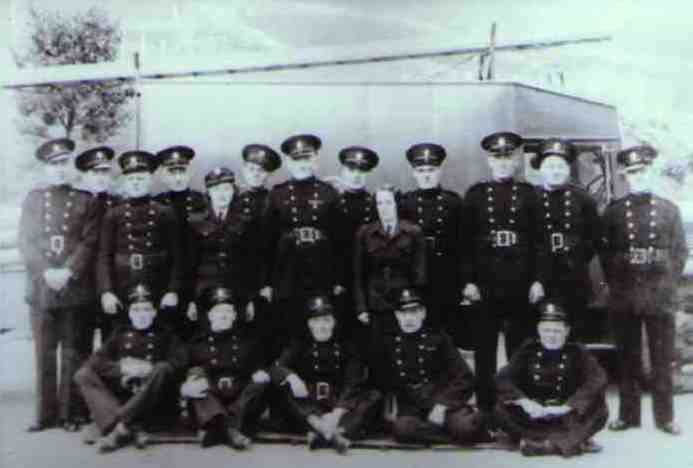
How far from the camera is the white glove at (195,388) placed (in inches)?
121

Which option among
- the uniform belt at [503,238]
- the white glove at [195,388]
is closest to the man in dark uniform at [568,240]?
the uniform belt at [503,238]

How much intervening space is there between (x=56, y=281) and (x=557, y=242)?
6.75ft

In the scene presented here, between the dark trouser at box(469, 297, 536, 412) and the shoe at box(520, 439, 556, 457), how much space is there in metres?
0.39

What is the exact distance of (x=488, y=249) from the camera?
3197 millimetres

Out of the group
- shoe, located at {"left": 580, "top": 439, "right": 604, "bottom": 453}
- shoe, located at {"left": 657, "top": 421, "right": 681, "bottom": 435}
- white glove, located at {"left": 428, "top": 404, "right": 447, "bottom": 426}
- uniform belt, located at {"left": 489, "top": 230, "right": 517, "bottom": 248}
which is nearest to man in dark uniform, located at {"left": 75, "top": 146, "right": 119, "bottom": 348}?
white glove, located at {"left": 428, "top": 404, "right": 447, "bottom": 426}

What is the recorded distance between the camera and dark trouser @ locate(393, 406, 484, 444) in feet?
9.59

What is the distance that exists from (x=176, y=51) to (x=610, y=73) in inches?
81.4

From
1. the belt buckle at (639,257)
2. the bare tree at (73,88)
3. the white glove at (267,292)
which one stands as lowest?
the white glove at (267,292)

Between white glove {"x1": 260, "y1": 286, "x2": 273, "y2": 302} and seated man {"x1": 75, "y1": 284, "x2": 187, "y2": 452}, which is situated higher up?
white glove {"x1": 260, "y1": 286, "x2": 273, "y2": 302}

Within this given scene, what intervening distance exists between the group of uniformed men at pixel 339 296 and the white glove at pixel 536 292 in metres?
0.02

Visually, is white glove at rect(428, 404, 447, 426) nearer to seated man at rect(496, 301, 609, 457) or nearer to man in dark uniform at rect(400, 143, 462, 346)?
seated man at rect(496, 301, 609, 457)

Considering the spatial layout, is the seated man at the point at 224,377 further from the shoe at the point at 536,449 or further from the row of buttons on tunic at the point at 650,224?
the row of buttons on tunic at the point at 650,224

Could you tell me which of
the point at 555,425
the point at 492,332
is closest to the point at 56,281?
the point at 492,332

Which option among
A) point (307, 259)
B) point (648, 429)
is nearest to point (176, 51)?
point (307, 259)
